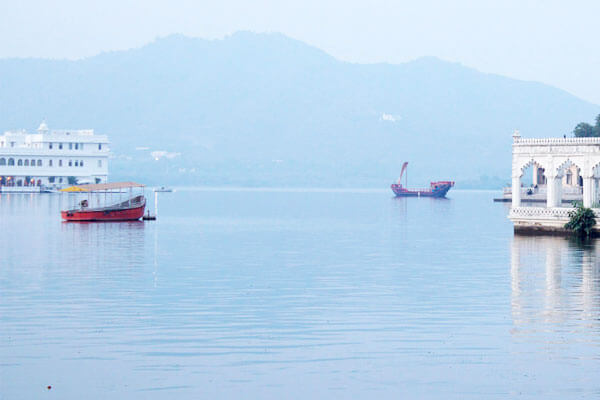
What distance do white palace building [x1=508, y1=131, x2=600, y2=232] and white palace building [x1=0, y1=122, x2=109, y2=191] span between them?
126309 mm

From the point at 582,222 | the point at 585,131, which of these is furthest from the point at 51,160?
the point at 582,222

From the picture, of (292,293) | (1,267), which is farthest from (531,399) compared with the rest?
(1,267)

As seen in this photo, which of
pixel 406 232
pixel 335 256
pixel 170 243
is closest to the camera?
pixel 335 256

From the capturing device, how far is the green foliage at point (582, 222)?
5138cm

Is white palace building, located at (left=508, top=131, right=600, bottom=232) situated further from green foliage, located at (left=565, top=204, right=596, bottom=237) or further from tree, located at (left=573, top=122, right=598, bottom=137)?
tree, located at (left=573, top=122, right=598, bottom=137)

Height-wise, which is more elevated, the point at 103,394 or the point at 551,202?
the point at 551,202

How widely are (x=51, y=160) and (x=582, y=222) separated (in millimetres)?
134216

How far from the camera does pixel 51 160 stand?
172125mm

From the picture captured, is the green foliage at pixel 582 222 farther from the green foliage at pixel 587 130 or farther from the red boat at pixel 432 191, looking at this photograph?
the red boat at pixel 432 191

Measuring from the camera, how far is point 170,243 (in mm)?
52812

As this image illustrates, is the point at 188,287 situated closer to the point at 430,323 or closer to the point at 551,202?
the point at 430,323

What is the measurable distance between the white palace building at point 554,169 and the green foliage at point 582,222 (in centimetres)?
46

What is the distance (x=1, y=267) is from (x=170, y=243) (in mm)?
15638

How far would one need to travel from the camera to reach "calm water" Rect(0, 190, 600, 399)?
678 inches
